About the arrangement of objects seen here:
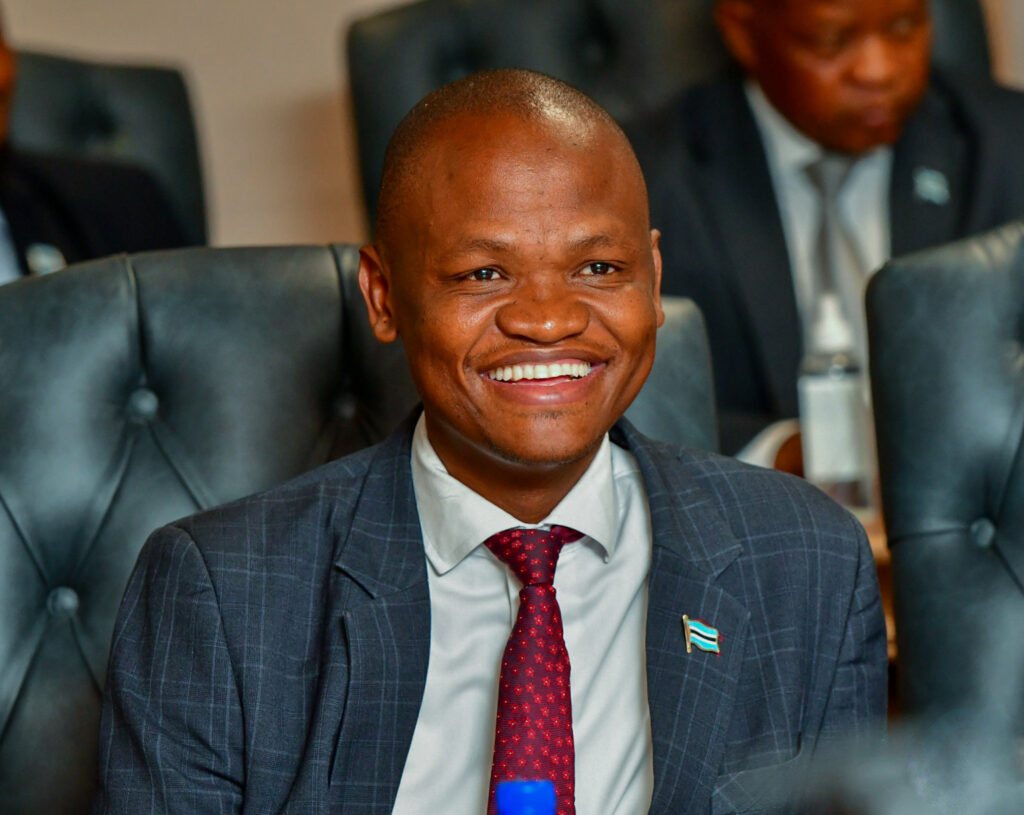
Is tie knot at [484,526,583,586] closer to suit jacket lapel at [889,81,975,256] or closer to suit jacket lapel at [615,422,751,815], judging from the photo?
suit jacket lapel at [615,422,751,815]

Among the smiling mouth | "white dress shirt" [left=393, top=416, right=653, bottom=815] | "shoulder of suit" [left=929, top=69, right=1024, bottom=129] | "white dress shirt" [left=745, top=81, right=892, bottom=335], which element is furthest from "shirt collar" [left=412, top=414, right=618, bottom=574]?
"shoulder of suit" [left=929, top=69, right=1024, bottom=129]

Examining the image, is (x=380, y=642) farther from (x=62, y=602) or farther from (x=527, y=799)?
(x=527, y=799)

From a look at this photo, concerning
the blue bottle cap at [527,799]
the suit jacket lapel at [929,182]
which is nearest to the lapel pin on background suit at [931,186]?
the suit jacket lapel at [929,182]

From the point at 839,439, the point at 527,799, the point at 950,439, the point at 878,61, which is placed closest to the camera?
the point at 527,799

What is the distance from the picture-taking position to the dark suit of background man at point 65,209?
7.39ft

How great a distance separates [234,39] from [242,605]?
2.10 metres

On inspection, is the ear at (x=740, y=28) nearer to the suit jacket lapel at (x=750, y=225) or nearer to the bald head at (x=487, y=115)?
the suit jacket lapel at (x=750, y=225)

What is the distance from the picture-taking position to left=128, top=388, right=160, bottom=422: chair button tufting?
1393 millimetres

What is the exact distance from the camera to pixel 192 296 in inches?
55.3

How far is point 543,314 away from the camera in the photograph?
115 cm

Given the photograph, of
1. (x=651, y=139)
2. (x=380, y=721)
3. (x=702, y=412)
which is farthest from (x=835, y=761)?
(x=651, y=139)

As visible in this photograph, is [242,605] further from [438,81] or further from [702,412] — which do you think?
[438,81]

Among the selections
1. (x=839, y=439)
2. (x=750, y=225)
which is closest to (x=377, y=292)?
(x=839, y=439)

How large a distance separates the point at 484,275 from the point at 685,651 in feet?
1.06
